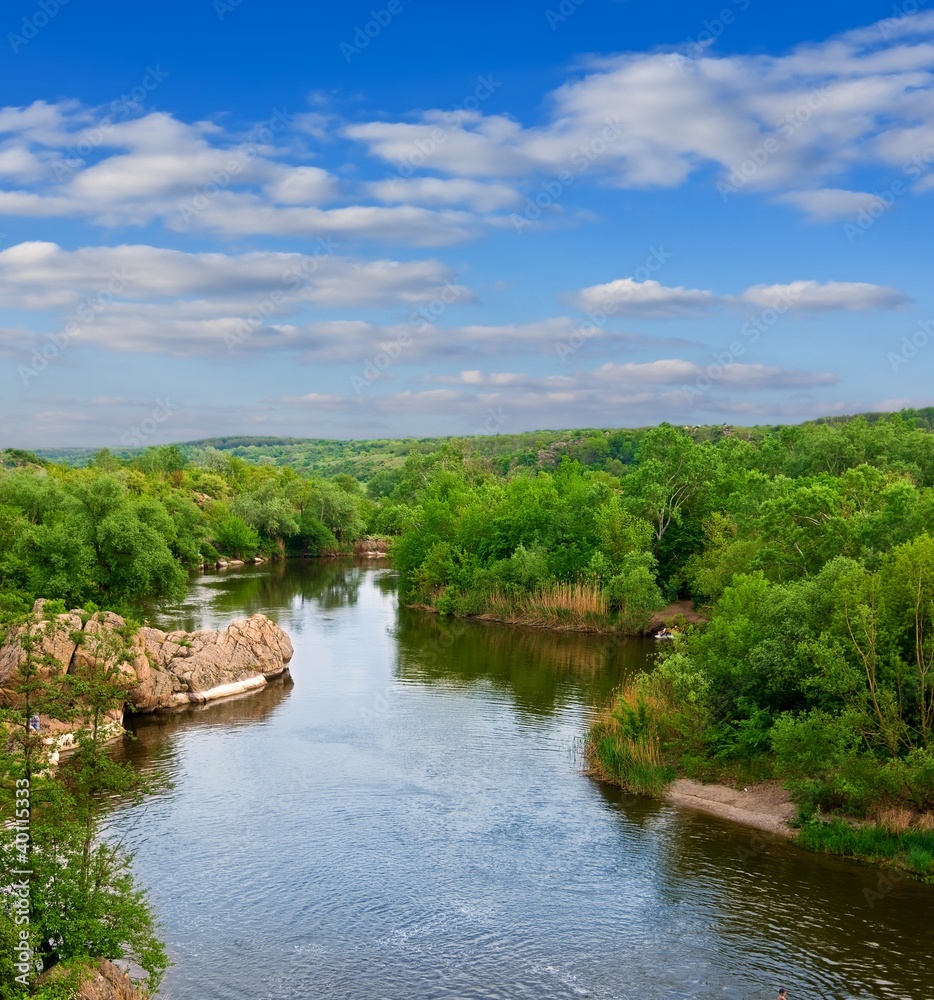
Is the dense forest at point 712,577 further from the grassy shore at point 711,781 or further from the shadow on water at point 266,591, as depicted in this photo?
the shadow on water at point 266,591

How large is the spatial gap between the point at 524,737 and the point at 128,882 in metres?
25.8

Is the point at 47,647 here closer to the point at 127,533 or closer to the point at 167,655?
the point at 167,655

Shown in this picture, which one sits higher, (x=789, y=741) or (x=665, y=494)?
(x=665, y=494)

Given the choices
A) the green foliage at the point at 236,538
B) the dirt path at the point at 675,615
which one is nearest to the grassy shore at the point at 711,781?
the dirt path at the point at 675,615

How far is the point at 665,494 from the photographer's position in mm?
81562

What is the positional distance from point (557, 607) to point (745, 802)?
40.9m

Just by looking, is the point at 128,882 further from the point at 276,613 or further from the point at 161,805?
the point at 276,613

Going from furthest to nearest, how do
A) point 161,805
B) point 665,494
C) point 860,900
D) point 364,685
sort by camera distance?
point 665,494, point 364,685, point 161,805, point 860,900

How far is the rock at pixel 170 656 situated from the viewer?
44250mm

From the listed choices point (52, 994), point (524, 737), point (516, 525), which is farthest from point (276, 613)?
point (52, 994)

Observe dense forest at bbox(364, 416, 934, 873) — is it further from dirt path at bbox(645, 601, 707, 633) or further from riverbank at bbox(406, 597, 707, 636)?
dirt path at bbox(645, 601, 707, 633)

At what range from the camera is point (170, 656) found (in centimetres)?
5309

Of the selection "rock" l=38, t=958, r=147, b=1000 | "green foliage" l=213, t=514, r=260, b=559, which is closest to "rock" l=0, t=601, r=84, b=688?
"rock" l=38, t=958, r=147, b=1000

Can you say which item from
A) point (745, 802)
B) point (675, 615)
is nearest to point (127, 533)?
point (675, 615)
